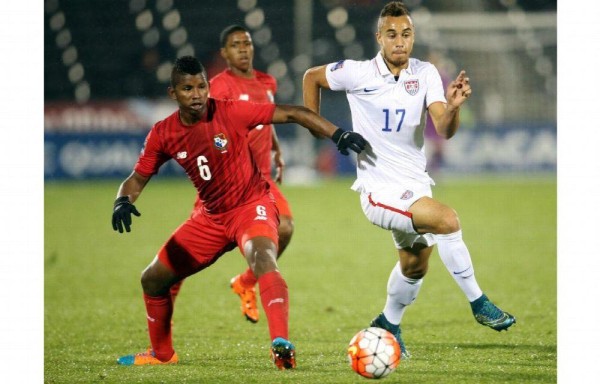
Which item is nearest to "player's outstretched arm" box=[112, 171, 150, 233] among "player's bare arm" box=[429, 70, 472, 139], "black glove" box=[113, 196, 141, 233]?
"black glove" box=[113, 196, 141, 233]

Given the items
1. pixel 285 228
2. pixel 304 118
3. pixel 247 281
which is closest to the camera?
pixel 304 118

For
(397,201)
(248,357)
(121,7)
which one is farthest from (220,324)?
(121,7)

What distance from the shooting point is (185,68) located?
551cm

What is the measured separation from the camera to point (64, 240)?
12734 mm

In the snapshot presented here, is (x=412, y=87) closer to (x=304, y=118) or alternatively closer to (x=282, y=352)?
(x=304, y=118)

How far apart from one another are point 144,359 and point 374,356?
1626 mm

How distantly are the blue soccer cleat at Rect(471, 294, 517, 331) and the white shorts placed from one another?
527mm

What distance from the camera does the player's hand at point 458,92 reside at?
17.4ft

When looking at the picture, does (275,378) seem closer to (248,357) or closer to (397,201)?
(248,357)

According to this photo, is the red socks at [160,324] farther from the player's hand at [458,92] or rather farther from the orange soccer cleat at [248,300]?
the player's hand at [458,92]

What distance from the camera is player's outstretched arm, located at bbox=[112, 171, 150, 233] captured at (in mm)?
5395

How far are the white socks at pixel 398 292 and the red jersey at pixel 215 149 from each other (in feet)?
3.49

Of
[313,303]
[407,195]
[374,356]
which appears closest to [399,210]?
[407,195]

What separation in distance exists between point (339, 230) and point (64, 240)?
3.83m
